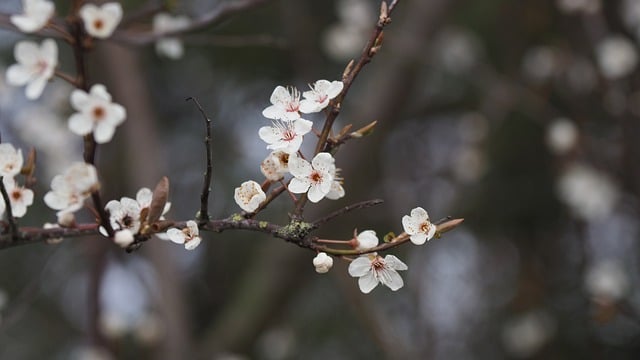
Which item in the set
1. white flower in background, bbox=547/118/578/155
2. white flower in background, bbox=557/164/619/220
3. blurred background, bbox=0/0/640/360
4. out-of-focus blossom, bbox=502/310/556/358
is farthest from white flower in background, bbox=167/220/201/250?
out-of-focus blossom, bbox=502/310/556/358

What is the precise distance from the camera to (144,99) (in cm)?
272

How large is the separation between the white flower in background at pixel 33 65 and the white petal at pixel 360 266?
421 millimetres

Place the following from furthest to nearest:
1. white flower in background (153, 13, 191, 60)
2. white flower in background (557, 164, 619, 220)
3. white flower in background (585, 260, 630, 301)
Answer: white flower in background (557, 164, 619, 220) < white flower in background (585, 260, 630, 301) < white flower in background (153, 13, 191, 60)

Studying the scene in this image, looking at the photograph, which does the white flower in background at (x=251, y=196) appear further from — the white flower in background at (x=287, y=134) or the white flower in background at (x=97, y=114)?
the white flower in background at (x=97, y=114)

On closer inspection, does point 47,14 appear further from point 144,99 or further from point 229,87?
point 229,87

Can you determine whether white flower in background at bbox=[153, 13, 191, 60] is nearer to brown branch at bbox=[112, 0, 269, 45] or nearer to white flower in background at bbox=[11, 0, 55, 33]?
brown branch at bbox=[112, 0, 269, 45]

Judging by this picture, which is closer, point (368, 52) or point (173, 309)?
point (368, 52)

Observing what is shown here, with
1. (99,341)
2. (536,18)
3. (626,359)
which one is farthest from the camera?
(626,359)

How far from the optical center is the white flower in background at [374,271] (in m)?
0.93

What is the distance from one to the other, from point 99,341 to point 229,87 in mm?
1737

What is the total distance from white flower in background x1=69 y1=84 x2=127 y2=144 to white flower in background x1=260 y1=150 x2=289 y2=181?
20cm

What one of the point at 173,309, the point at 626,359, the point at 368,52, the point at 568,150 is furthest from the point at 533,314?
the point at 368,52

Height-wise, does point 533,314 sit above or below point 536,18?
below

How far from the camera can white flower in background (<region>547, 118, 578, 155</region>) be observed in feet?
8.45
